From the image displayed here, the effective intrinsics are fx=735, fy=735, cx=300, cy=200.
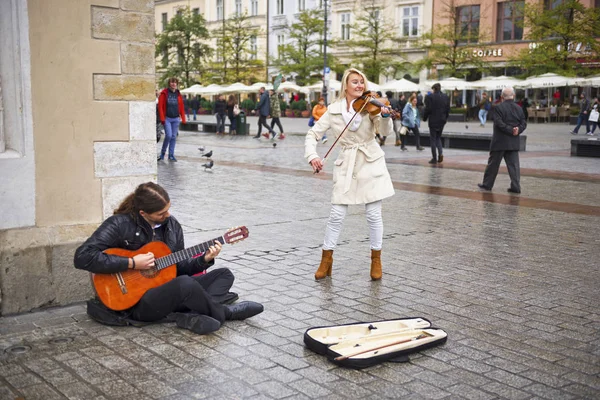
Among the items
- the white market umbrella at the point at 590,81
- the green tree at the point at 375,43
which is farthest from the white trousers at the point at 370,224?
the green tree at the point at 375,43

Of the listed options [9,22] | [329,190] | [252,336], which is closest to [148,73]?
[9,22]

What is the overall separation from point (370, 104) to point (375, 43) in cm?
4644

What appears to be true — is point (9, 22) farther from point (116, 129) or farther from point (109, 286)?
point (109, 286)

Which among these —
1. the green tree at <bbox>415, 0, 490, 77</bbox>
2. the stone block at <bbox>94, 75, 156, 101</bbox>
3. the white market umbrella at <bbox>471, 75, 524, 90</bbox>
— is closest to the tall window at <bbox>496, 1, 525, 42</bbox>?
the green tree at <bbox>415, 0, 490, 77</bbox>

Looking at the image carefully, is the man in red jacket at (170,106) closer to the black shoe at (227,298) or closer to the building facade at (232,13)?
the black shoe at (227,298)

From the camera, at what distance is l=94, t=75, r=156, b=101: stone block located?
19.1 feet

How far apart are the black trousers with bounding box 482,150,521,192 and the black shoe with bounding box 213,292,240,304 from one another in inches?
312

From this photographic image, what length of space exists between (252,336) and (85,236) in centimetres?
173

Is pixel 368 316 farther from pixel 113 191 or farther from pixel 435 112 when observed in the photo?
pixel 435 112

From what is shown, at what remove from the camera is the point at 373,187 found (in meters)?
6.46

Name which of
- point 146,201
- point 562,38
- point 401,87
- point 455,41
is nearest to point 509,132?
point 146,201

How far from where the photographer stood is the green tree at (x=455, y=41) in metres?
47.2

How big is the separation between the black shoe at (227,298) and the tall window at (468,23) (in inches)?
1793

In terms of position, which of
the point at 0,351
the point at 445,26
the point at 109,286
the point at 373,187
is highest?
the point at 445,26
